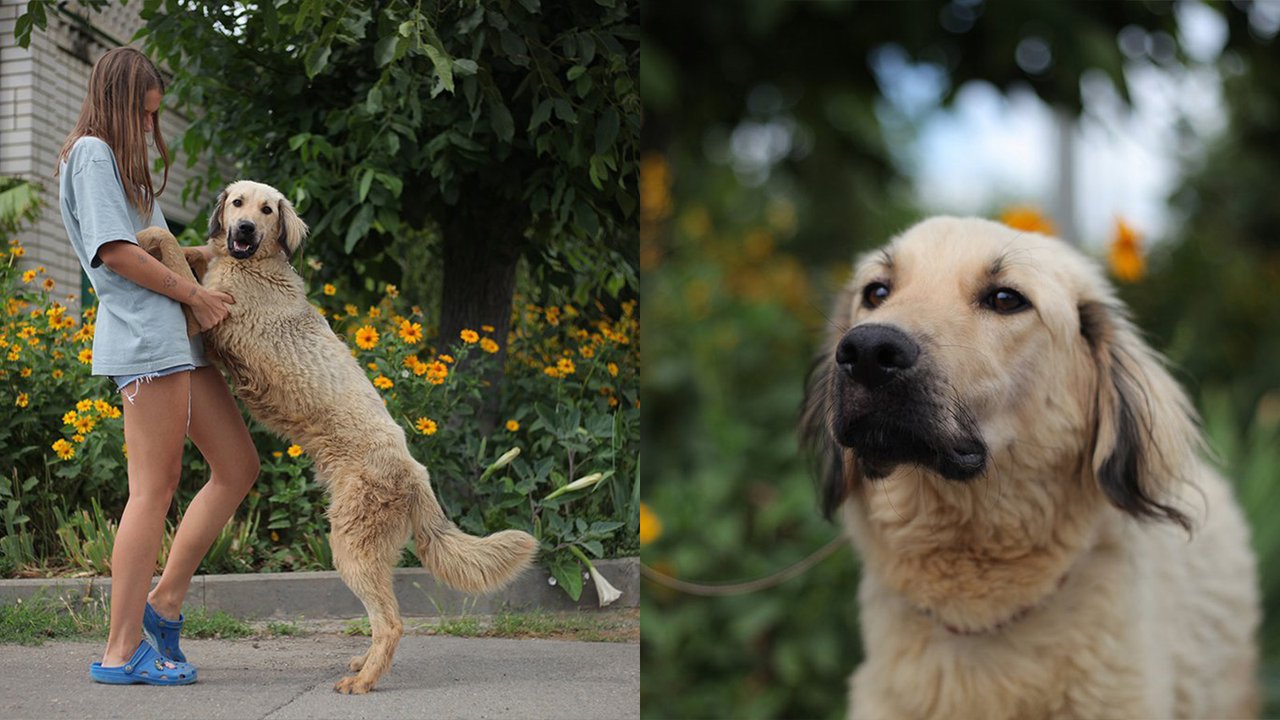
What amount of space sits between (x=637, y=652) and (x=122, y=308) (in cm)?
123

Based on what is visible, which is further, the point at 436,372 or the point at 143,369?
the point at 436,372

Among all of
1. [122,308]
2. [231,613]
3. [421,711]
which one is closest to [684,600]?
[421,711]

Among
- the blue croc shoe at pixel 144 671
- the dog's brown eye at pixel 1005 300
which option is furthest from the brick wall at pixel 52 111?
the dog's brown eye at pixel 1005 300

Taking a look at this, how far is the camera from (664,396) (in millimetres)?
3725

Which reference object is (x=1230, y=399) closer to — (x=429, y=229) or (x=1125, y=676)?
(x=1125, y=676)

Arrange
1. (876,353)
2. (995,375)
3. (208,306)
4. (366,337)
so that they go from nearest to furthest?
(876,353)
(995,375)
(208,306)
(366,337)

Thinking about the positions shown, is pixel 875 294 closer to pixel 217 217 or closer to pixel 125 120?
pixel 217 217

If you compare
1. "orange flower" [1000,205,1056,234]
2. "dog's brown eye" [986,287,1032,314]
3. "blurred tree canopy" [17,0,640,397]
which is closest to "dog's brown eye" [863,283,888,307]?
"dog's brown eye" [986,287,1032,314]

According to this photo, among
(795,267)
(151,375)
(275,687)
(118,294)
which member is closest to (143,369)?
(151,375)

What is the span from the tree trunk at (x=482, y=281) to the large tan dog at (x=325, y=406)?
255mm

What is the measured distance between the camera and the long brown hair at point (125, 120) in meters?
2.15

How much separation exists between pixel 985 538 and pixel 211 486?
4.67ft

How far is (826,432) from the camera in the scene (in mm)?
2277

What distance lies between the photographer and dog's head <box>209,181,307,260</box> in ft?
7.05
